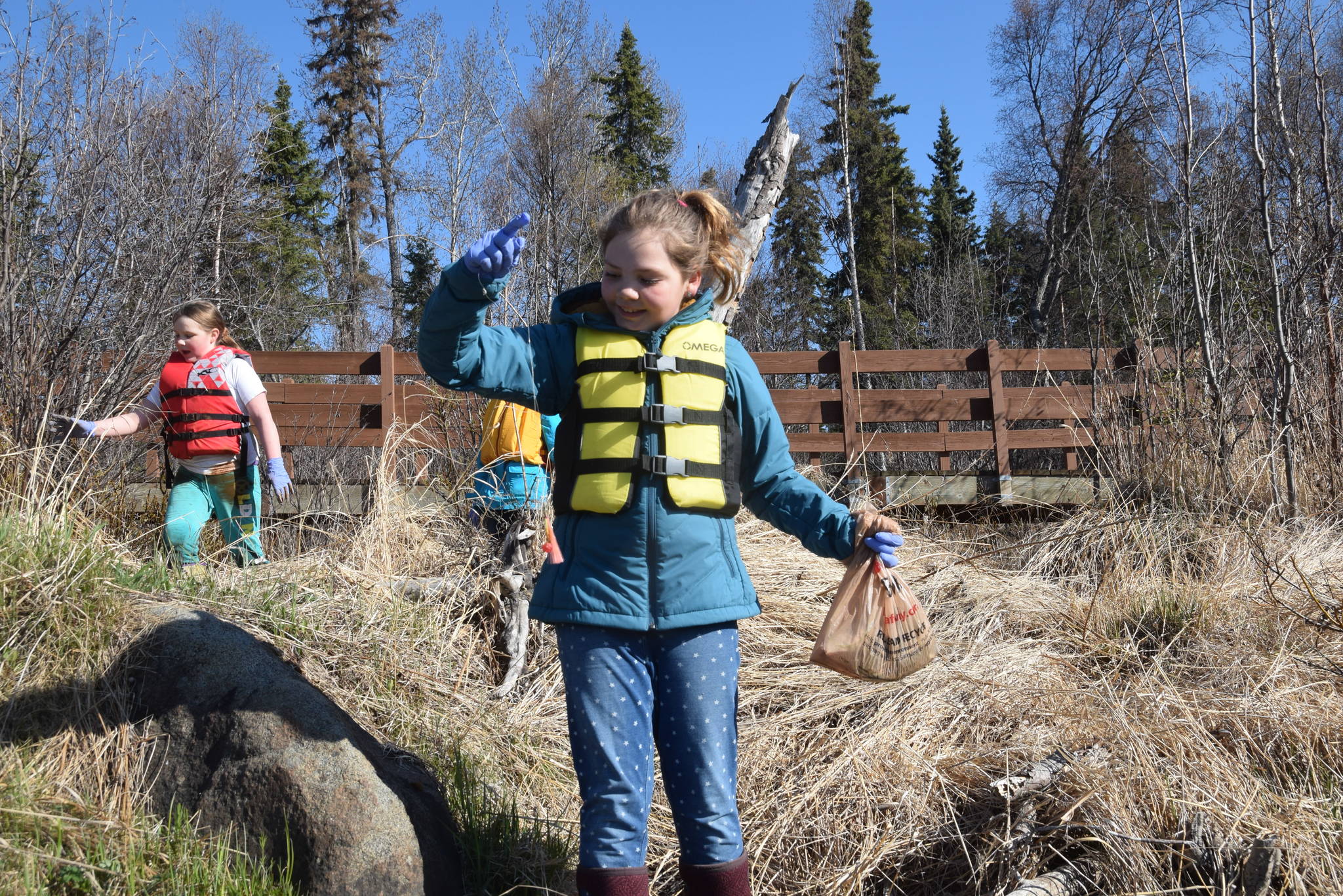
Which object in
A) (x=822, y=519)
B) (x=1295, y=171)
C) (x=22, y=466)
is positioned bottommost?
(x=822, y=519)

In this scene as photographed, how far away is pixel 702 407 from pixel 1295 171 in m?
5.95

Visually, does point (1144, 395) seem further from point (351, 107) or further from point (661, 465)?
point (351, 107)

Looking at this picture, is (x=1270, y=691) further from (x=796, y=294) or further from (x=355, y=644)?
(x=796, y=294)

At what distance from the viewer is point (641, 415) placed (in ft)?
6.61

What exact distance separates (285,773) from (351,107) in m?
25.8

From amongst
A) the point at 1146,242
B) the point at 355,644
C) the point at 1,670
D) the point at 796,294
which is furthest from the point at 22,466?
the point at 796,294

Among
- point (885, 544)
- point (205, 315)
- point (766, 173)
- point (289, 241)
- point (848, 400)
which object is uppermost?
point (289, 241)

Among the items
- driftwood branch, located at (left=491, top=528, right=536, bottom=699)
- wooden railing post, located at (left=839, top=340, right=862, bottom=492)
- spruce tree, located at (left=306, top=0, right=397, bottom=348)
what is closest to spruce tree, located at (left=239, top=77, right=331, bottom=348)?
spruce tree, located at (left=306, top=0, right=397, bottom=348)

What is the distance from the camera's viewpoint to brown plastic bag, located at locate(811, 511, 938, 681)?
83.3 inches

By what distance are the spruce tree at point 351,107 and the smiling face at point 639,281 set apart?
920 inches

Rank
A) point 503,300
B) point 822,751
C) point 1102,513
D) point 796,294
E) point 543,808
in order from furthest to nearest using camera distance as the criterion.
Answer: point 796,294
point 1102,513
point 503,300
point 822,751
point 543,808

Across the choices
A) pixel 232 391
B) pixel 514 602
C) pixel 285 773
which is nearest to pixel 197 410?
pixel 232 391

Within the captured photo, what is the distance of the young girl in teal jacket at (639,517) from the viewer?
1.86m

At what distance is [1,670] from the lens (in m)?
2.54
